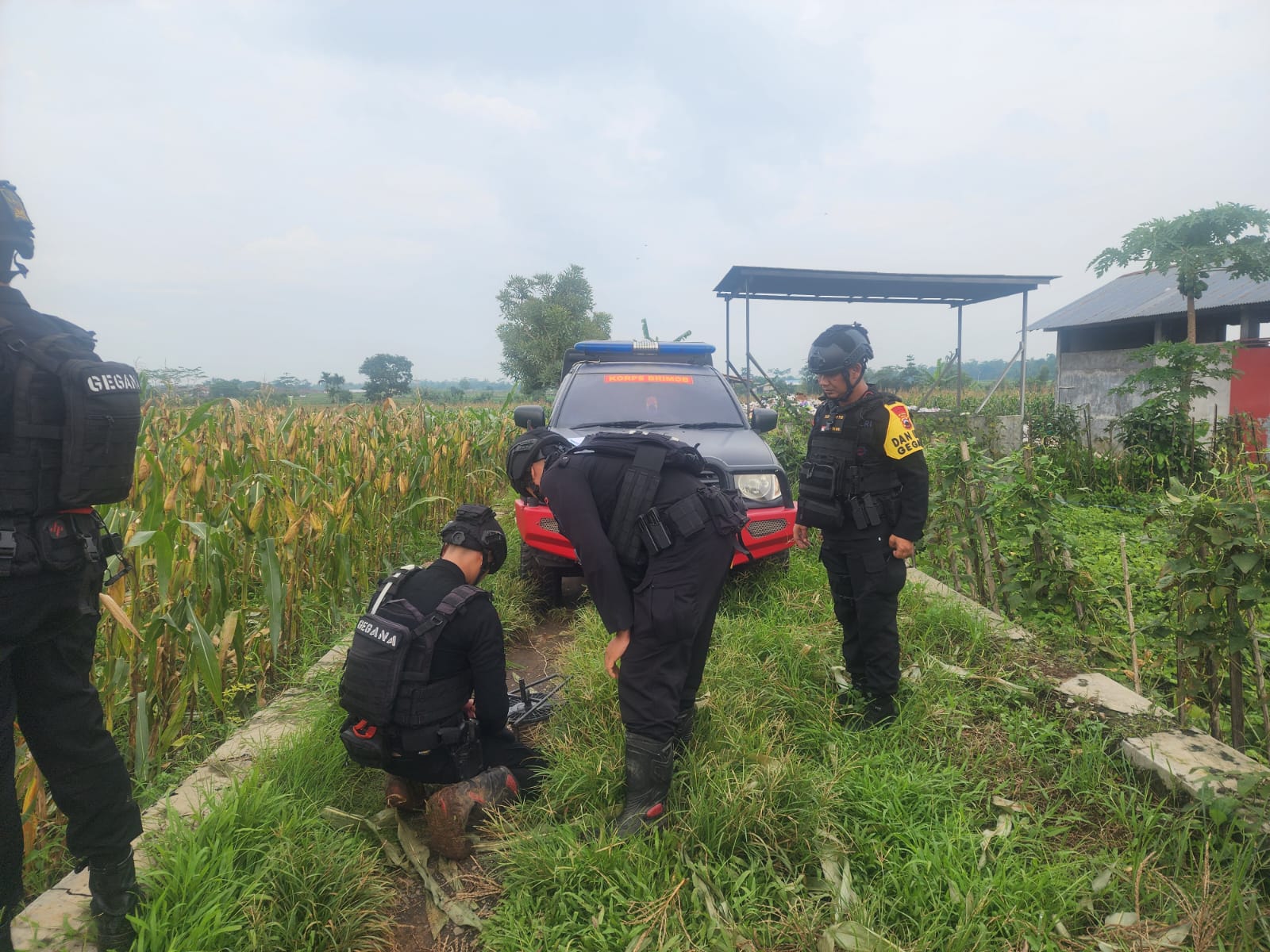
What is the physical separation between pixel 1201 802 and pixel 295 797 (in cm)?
306

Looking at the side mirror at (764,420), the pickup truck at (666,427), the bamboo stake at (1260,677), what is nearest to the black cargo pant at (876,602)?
the pickup truck at (666,427)

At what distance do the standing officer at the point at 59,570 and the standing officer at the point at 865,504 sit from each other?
258 centimetres

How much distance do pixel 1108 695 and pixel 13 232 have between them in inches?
167

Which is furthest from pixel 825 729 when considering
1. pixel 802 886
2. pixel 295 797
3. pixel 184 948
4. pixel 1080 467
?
pixel 1080 467

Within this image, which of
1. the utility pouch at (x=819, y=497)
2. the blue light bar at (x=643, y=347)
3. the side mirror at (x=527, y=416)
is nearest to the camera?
the utility pouch at (x=819, y=497)

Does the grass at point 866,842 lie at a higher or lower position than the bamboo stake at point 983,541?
lower

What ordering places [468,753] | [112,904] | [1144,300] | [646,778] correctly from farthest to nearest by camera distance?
[1144,300] → [468,753] → [646,778] → [112,904]

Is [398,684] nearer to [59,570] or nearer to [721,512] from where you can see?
[59,570]

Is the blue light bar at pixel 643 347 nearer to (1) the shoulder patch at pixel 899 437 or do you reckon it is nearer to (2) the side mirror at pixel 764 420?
(2) the side mirror at pixel 764 420

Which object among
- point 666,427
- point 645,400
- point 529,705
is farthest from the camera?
point 645,400

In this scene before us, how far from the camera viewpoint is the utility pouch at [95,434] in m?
1.68

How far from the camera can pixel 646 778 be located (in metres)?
2.28

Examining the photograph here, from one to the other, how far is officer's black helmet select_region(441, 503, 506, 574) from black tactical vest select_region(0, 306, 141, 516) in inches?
39.5

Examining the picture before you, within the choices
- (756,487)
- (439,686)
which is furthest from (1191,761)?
(439,686)
